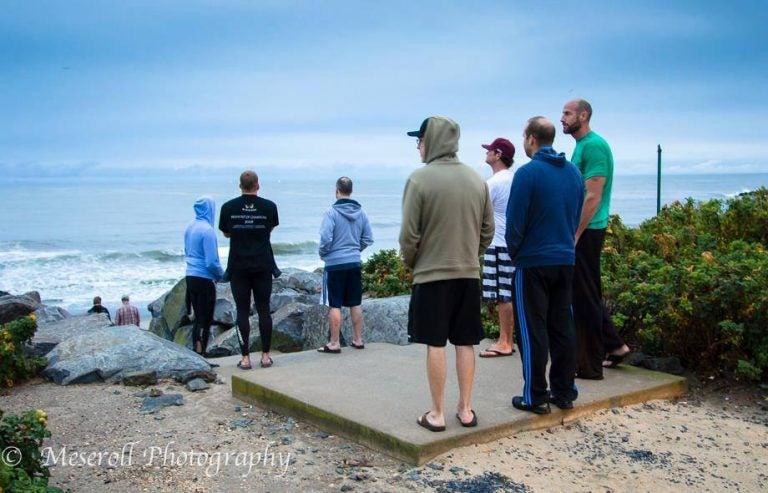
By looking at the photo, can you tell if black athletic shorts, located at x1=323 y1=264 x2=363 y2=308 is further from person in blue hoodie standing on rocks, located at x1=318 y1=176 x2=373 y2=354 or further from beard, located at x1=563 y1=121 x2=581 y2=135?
beard, located at x1=563 y1=121 x2=581 y2=135

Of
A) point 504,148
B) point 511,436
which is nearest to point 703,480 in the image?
point 511,436

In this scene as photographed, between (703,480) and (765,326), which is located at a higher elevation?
(765,326)

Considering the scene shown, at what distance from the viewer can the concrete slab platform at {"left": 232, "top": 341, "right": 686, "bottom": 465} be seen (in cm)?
515

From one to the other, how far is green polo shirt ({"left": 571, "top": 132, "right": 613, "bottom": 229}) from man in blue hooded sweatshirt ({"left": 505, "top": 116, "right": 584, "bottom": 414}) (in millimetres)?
521

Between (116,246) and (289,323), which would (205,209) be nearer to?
(289,323)

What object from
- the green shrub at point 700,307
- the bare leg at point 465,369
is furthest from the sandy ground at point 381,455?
the green shrub at point 700,307

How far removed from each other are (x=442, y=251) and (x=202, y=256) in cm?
499

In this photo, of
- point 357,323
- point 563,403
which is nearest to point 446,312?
point 563,403

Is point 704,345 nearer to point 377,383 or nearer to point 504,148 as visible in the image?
point 504,148

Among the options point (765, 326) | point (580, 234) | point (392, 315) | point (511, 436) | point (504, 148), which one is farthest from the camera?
point (392, 315)

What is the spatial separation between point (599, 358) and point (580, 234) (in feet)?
3.44

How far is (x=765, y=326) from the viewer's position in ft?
21.8

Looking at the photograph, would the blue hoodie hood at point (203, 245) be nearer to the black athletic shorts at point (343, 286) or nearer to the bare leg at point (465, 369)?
the black athletic shorts at point (343, 286)

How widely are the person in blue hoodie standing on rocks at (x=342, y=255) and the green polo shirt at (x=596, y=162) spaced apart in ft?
8.16
